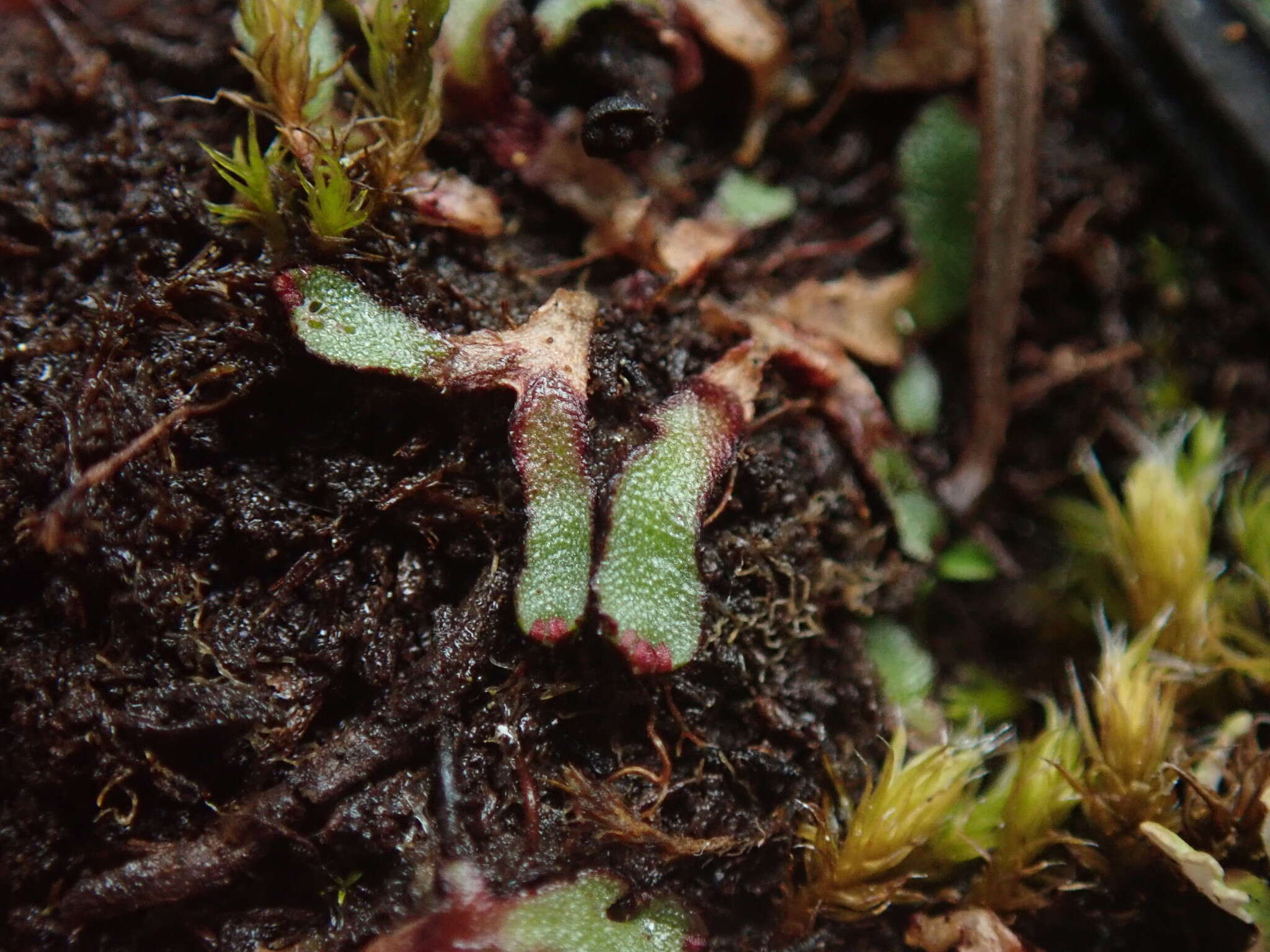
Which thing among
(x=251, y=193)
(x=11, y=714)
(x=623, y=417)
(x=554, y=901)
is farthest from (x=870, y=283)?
(x=11, y=714)

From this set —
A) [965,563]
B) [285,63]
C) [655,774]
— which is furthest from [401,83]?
[965,563]

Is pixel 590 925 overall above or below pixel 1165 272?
below

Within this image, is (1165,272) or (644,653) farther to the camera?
(1165,272)

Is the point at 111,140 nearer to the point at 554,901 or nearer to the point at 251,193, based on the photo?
the point at 251,193

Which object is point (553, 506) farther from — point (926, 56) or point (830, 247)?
point (926, 56)

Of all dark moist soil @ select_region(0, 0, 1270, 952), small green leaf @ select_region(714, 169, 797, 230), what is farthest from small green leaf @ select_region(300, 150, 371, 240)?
small green leaf @ select_region(714, 169, 797, 230)

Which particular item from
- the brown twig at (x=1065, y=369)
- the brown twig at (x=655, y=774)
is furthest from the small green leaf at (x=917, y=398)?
the brown twig at (x=655, y=774)

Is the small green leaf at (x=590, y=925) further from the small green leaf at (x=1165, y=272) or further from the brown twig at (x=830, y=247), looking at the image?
the small green leaf at (x=1165, y=272)
